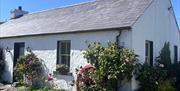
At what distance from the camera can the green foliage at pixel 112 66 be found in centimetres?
1228

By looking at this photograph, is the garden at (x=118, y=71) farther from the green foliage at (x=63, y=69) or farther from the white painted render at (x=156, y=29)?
the green foliage at (x=63, y=69)

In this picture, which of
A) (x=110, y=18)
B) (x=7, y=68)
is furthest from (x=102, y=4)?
(x=7, y=68)

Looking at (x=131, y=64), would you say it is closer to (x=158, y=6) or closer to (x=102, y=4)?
(x=158, y=6)

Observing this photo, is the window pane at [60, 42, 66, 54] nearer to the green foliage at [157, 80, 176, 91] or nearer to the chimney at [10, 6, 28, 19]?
the green foliage at [157, 80, 176, 91]

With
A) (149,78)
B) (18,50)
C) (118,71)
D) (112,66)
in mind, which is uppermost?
(18,50)

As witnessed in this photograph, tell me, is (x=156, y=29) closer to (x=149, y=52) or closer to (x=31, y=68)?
(x=149, y=52)

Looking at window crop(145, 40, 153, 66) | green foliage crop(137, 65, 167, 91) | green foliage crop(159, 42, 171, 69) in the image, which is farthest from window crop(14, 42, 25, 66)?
green foliage crop(137, 65, 167, 91)

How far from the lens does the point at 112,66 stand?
40.8 ft

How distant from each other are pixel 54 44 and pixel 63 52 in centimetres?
74

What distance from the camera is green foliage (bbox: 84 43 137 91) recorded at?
12.3 m

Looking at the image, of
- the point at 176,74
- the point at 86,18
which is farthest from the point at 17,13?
the point at 176,74

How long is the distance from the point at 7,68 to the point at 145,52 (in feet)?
33.6

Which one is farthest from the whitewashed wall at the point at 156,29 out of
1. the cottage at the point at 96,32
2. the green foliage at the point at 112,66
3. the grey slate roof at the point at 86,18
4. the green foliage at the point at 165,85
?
the green foliage at the point at 165,85

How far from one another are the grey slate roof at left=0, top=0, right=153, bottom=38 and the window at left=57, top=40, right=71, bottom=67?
697 mm
